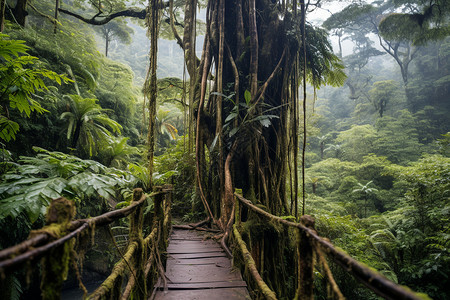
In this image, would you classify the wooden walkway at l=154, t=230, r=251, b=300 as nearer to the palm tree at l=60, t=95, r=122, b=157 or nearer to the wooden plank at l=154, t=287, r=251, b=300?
the wooden plank at l=154, t=287, r=251, b=300

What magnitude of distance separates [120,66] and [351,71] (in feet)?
77.3

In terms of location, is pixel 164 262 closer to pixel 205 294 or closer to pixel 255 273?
pixel 205 294

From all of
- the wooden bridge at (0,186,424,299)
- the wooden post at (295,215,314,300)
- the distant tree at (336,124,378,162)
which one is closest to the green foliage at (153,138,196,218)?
the wooden bridge at (0,186,424,299)

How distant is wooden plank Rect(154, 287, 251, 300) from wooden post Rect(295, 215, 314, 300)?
116 centimetres

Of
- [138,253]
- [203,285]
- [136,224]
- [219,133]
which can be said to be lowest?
[203,285]

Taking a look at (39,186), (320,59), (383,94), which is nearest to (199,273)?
(39,186)

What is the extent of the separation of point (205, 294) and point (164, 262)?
1035 millimetres

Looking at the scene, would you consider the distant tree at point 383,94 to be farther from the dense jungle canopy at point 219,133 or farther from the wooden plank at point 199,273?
the wooden plank at point 199,273

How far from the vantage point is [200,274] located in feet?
8.39

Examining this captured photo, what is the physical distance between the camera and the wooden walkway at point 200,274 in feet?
6.98

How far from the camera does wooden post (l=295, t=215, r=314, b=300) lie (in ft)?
3.59

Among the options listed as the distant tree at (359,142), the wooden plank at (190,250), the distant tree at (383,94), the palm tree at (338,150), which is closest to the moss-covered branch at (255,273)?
the wooden plank at (190,250)

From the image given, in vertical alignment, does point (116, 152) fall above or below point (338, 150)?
below

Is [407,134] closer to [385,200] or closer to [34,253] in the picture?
[385,200]
